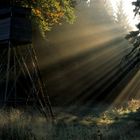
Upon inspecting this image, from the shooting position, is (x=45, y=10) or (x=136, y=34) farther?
(x=45, y=10)

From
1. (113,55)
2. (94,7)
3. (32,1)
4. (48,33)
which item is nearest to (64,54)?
(48,33)

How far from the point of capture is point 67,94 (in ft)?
117

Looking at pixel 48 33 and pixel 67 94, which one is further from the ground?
pixel 48 33

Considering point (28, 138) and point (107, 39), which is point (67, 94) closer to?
point (107, 39)

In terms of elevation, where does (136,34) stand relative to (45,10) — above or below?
above

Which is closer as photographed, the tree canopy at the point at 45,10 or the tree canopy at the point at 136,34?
the tree canopy at the point at 136,34

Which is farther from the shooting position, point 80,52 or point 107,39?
point 107,39

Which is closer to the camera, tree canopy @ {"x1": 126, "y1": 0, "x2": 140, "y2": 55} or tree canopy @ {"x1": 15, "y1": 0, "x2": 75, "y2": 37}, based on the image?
tree canopy @ {"x1": 126, "y1": 0, "x2": 140, "y2": 55}

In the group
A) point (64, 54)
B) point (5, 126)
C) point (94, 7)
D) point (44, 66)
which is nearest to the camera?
point (5, 126)

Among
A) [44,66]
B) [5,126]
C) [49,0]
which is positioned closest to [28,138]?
[5,126]

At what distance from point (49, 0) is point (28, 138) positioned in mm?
13296

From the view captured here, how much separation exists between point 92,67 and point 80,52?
2.06m

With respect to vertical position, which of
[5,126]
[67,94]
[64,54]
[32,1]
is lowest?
[67,94]

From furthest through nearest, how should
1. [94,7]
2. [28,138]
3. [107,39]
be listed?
[94,7] → [107,39] → [28,138]
